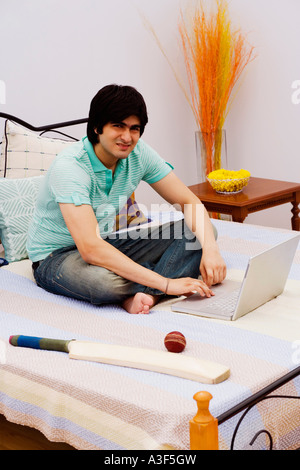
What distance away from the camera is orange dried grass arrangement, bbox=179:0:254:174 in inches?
149

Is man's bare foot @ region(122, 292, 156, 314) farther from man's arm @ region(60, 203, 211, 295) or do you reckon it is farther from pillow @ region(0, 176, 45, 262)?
pillow @ region(0, 176, 45, 262)

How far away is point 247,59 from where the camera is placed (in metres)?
3.96

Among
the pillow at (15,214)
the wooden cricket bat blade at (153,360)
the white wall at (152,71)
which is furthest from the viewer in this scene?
the white wall at (152,71)

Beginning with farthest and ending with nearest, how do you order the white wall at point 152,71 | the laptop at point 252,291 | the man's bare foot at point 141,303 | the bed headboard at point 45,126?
the white wall at point 152,71
the bed headboard at point 45,126
the man's bare foot at point 141,303
the laptop at point 252,291

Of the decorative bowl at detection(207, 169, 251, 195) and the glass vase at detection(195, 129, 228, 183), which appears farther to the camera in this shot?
the glass vase at detection(195, 129, 228, 183)

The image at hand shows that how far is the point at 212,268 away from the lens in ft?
7.07

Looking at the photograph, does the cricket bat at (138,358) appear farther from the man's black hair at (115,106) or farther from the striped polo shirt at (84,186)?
the man's black hair at (115,106)

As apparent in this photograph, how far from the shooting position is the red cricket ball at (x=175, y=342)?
1675 millimetres

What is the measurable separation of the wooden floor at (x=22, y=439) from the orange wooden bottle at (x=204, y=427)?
0.59 meters

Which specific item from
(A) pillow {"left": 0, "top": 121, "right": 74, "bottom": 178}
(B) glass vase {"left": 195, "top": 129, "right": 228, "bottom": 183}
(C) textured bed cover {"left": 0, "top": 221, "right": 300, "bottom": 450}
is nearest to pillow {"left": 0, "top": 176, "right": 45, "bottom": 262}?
(A) pillow {"left": 0, "top": 121, "right": 74, "bottom": 178}

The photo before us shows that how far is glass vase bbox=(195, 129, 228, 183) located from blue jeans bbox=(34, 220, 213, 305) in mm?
1606

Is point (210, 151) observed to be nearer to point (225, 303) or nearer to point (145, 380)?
point (225, 303)

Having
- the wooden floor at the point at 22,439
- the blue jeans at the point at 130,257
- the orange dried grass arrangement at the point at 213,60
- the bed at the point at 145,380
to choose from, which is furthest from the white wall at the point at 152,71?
the wooden floor at the point at 22,439
